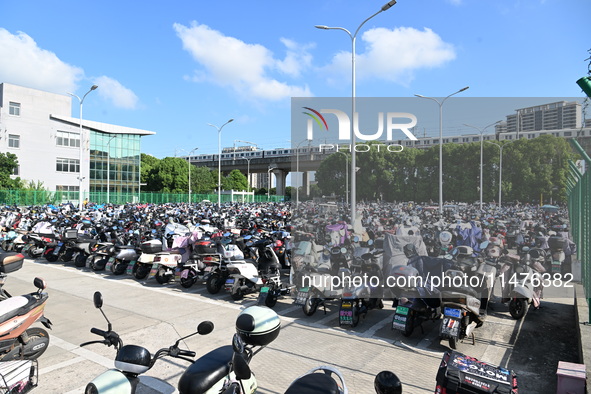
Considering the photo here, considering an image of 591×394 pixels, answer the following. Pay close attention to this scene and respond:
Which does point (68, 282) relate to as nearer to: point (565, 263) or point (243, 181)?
point (565, 263)

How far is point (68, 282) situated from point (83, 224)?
5627mm

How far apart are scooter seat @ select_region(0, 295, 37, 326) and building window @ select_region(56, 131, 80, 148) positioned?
48.6 metres

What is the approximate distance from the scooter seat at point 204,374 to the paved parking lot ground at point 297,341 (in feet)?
4.68

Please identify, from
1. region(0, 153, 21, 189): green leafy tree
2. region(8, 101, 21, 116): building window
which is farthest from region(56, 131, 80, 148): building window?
region(0, 153, 21, 189): green leafy tree

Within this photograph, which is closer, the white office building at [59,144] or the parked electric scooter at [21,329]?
the parked electric scooter at [21,329]

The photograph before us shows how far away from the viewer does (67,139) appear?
1818 inches

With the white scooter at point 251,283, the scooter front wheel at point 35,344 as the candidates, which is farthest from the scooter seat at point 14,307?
the white scooter at point 251,283

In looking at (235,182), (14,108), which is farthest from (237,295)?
(235,182)

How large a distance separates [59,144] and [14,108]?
5.55 meters

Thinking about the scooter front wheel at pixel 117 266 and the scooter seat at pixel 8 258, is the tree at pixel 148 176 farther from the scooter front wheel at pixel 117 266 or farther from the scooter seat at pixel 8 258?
the scooter seat at pixel 8 258

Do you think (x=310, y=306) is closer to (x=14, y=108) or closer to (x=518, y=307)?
(x=518, y=307)

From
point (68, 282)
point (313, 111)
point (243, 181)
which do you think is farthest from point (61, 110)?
point (68, 282)

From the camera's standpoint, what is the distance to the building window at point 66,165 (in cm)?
4525

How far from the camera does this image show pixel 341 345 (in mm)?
5113
